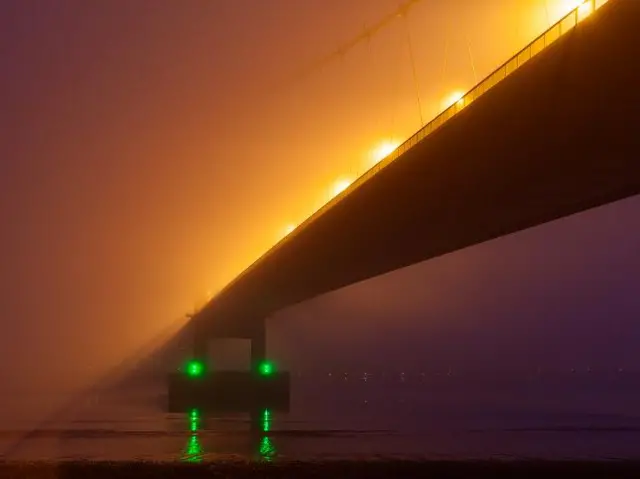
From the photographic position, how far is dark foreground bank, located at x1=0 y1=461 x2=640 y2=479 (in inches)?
893

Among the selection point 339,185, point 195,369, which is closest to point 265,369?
point 195,369

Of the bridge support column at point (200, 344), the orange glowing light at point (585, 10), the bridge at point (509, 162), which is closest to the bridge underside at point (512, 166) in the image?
the bridge at point (509, 162)

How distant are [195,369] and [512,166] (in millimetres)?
49594

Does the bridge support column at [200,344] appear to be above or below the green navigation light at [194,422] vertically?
above

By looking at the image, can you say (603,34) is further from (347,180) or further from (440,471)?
(347,180)

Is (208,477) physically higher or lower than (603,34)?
lower

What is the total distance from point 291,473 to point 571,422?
33545 mm

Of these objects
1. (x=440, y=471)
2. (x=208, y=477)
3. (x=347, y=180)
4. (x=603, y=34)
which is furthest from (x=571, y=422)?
(x=603, y=34)

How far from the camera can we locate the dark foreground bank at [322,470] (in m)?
22.7

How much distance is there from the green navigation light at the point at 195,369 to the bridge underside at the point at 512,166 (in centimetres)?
2784

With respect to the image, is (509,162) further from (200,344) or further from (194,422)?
(200,344)

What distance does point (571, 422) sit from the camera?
173 feet

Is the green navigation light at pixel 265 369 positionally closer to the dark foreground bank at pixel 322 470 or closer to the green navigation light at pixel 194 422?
the green navigation light at pixel 194 422

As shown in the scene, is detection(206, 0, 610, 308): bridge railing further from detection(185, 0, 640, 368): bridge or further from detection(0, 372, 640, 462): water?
detection(0, 372, 640, 462): water
